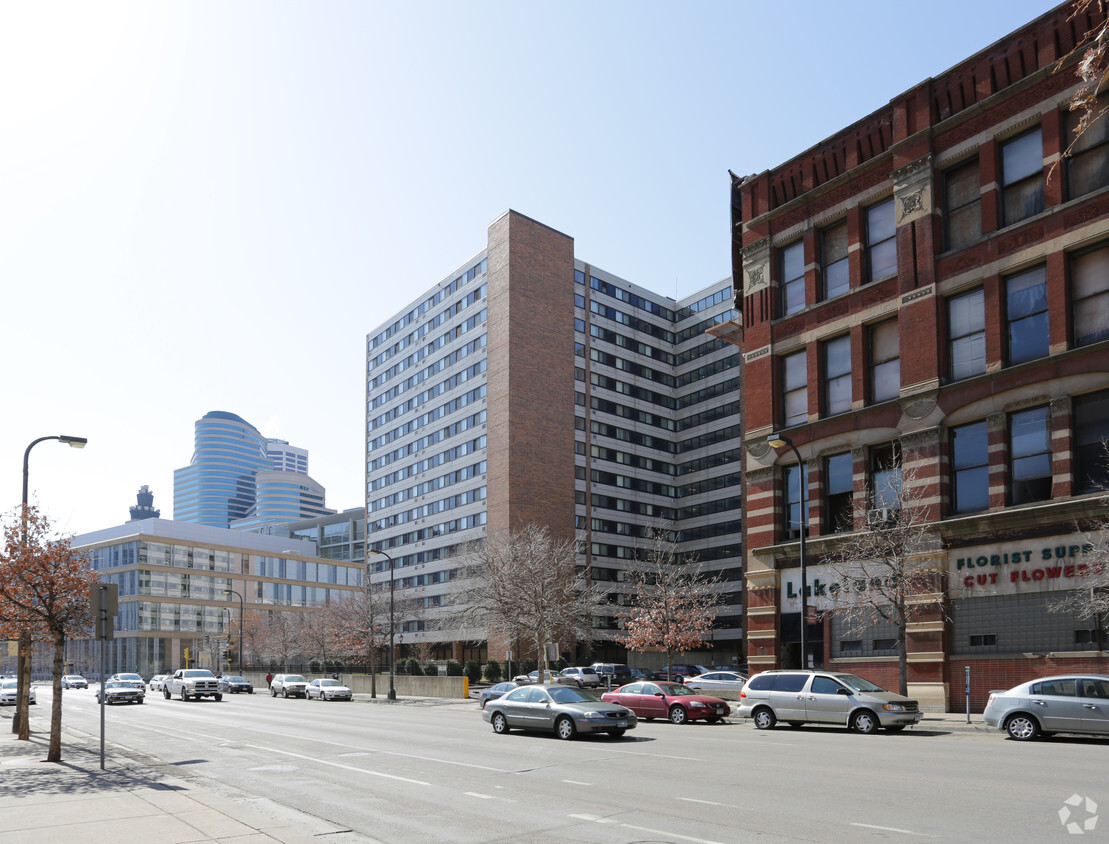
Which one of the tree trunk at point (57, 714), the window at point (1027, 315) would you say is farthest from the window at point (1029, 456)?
the tree trunk at point (57, 714)

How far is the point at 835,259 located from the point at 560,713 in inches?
839

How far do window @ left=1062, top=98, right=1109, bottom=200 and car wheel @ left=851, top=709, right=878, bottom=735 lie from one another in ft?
54.3

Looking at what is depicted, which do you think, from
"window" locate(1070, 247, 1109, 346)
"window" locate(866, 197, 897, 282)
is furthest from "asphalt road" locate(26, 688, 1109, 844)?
"window" locate(866, 197, 897, 282)

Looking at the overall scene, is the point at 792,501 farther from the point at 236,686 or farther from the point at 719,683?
the point at 236,686

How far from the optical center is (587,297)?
95750 mm

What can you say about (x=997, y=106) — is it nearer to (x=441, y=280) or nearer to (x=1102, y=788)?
(x=1102, y=788)

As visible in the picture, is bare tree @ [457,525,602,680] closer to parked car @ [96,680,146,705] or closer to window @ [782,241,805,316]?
parked car @ [96,680,146,705]

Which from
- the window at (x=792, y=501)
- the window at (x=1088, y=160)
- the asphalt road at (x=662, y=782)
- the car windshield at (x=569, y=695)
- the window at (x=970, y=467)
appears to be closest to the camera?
the asphalt road at (x=662, y=782)

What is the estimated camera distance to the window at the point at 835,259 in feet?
117

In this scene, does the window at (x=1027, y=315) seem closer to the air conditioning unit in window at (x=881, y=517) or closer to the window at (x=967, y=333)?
the window at (x=967, y=333)

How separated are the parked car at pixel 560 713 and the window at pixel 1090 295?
17219 millimetres

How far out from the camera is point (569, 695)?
23.1 metres

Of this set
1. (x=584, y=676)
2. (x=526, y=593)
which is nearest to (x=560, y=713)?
(x=526, y=593)

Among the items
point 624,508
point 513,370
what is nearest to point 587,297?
point 513,370
